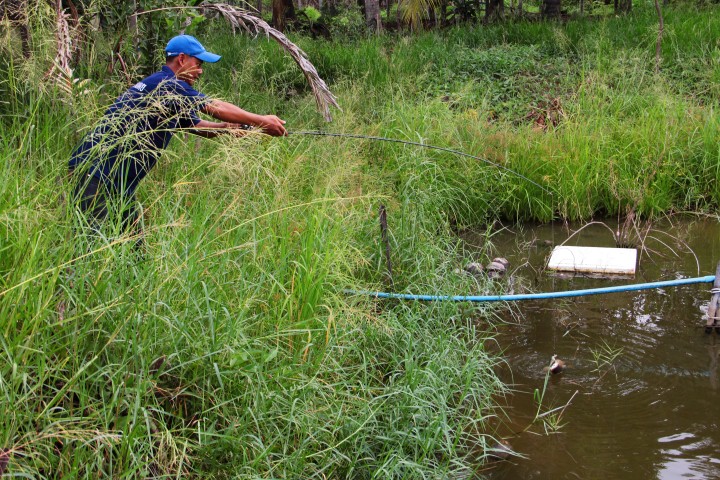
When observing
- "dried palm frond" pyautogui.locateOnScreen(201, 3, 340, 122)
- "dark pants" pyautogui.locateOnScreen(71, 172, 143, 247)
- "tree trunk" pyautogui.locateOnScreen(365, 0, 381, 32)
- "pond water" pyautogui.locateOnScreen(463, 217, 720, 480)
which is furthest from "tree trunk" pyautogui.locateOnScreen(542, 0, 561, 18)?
"dark pants" pyautogui.locateOnScreen(71, 172, 143, 247)

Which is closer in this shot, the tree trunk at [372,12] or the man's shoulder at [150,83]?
the man's shoulder at [150,83]

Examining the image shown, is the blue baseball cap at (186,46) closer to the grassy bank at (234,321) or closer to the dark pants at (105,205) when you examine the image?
the grassy bank at (234,321)

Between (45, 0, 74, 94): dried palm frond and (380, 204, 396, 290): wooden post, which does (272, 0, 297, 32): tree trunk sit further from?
(380, 204, 396, 290): wooden post

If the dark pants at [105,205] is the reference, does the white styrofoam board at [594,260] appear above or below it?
below

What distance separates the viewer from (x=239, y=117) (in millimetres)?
4043

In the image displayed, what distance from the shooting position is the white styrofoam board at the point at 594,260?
5410mm

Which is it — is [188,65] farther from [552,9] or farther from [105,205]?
[552,9]

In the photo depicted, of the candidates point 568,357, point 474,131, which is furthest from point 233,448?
point 474,131

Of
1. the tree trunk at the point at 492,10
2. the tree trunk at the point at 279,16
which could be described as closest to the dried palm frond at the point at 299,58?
the tree trunk at the point at 279,16

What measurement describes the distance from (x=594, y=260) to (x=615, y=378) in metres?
1.58

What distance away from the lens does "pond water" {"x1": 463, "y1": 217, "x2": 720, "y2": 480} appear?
134 inches

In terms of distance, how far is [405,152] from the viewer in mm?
6355

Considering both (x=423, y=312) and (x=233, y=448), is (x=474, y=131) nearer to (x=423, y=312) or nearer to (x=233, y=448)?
(x=423, y=312)

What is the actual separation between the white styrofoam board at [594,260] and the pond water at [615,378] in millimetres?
72
